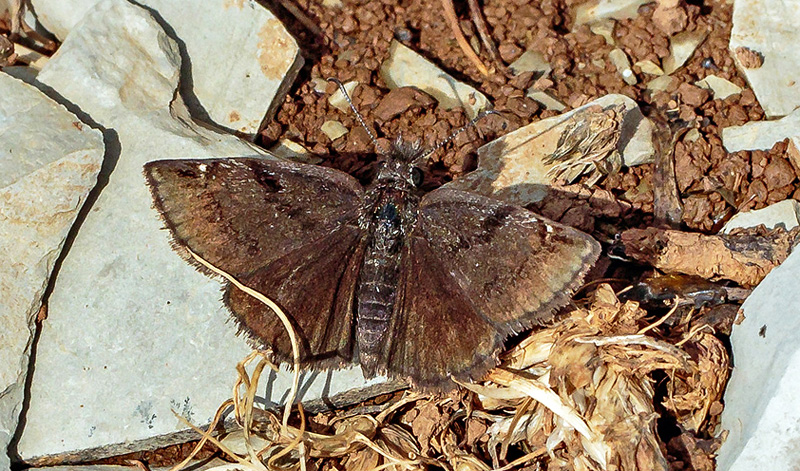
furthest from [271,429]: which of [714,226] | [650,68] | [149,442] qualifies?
[650,68]

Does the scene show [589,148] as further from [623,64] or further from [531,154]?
[623,64]

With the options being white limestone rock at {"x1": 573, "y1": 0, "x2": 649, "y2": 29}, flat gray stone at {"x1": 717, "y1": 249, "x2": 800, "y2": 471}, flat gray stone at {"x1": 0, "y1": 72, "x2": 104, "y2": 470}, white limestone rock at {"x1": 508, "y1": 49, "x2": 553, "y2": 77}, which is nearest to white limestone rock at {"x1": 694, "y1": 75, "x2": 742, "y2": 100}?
white limestone rock at {"x1": 573, "y1": 0, "x2": 649, "y2": 29}

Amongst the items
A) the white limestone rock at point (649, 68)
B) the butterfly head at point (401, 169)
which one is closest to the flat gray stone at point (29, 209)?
the butterfly head at point (401, 169)

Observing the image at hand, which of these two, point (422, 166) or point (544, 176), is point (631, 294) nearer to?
point (544, 176)

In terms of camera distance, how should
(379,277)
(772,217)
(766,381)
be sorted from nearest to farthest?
1. (766,381)
2. (379,277)
3. (772,217)

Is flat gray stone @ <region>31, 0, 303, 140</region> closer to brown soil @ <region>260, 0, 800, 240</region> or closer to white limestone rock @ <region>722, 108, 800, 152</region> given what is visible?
brown soil @ <region>260, 0, 800, 240</region>

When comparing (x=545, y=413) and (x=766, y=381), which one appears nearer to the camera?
(x=766, y=381)

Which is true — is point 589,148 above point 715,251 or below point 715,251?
above

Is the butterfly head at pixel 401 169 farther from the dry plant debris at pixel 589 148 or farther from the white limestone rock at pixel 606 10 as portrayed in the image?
the white limestone rock at pixel 606 10

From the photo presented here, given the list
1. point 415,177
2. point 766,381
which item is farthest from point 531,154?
point 766,381
